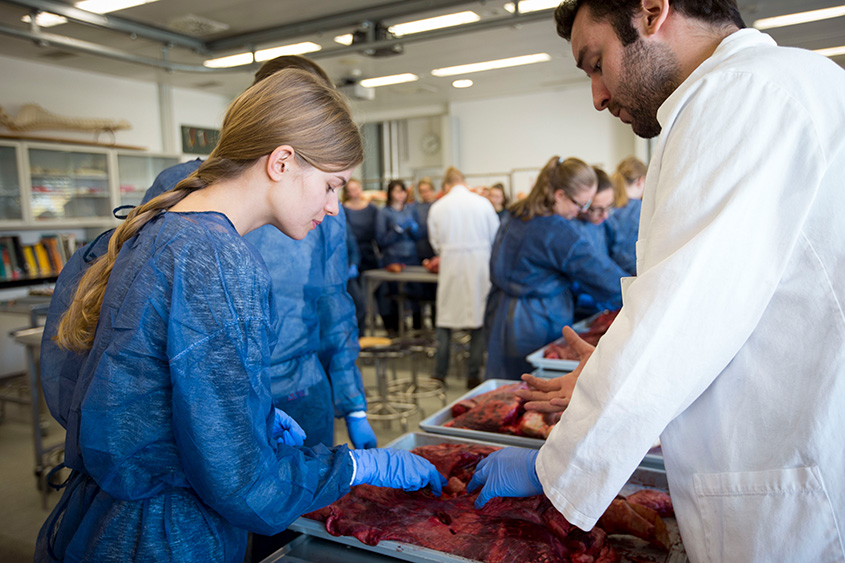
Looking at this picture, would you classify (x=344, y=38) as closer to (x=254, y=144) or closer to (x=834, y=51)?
(x=834, y=51)

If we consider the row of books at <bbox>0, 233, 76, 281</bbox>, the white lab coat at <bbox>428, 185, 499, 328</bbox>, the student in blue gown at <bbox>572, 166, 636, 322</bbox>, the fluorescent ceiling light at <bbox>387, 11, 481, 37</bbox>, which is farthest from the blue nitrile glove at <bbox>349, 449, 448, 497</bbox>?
the row of books at <bbox>0, 233, 76, 281</bbox>

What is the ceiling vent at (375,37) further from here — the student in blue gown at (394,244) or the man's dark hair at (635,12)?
the man's dark hair at (635,12)

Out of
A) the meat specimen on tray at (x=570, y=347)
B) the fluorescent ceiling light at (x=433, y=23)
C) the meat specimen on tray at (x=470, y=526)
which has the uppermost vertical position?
the fluorescent ceiling light at (x=433, y=23)

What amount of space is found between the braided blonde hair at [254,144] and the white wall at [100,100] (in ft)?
21.7

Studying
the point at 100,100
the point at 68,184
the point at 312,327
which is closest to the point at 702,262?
the point at 312,327

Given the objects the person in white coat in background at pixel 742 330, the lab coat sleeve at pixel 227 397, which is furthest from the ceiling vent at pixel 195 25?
the person in white coat in background at pixel 742 330

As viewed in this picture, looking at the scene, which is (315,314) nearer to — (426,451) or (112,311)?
(426,451)

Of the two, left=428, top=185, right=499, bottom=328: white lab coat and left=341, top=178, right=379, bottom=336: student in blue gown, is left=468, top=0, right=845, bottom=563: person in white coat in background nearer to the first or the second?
left=428, top=185, right=499, bottom=328: white lab coat

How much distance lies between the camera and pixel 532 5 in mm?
5660

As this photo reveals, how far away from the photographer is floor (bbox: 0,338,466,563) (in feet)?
9.87

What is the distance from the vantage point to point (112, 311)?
3.15 feet

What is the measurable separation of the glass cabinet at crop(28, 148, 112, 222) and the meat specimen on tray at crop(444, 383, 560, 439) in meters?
6.36

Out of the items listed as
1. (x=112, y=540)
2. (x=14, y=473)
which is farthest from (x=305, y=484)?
(x=14, y=473)

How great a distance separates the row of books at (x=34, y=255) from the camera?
6.36 meters
